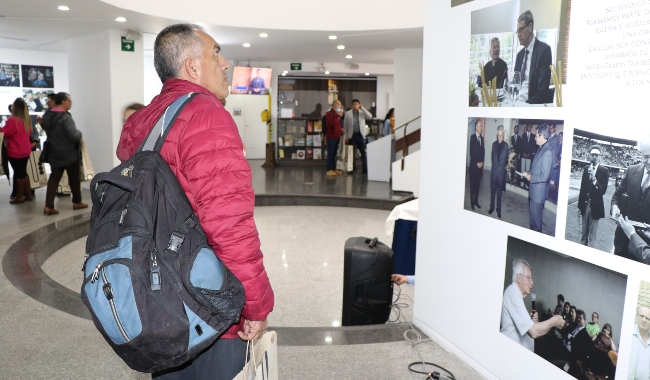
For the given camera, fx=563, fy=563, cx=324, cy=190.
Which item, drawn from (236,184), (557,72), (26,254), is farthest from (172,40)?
(26,254)

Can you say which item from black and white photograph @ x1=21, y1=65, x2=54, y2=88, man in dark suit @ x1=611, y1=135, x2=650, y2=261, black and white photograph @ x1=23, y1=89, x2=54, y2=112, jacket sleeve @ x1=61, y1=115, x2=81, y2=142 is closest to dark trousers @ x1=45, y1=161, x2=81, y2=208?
jacket sleeve @ x1=61, y1=115, x2=81, y2=142

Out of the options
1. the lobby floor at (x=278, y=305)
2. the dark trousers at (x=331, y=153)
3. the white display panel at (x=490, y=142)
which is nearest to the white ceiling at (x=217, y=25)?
the dark trousers at (x=331, y=153)

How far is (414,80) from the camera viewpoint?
11.2 metres

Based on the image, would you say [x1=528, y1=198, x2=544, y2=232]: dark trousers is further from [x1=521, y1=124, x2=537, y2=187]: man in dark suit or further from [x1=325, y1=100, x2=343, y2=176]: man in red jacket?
[x1=325, y1=100, x2=343, y2=176]: man in red jacket

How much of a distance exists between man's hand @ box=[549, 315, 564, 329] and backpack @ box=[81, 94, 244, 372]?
4.60 ft

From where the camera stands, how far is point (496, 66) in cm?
257

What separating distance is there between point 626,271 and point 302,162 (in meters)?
14.1

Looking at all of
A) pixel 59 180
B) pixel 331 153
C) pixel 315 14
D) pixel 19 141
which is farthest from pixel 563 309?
pixel 331 153

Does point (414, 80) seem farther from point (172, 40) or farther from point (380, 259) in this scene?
point (172, 40)

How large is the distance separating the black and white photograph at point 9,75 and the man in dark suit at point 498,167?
12938 mm

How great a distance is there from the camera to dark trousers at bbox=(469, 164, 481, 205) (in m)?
2.74

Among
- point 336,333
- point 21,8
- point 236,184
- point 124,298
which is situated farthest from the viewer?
point 21,8

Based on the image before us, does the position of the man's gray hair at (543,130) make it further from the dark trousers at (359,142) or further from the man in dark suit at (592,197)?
the dark trousers at (359,142)

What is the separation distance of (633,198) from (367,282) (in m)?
2.17
